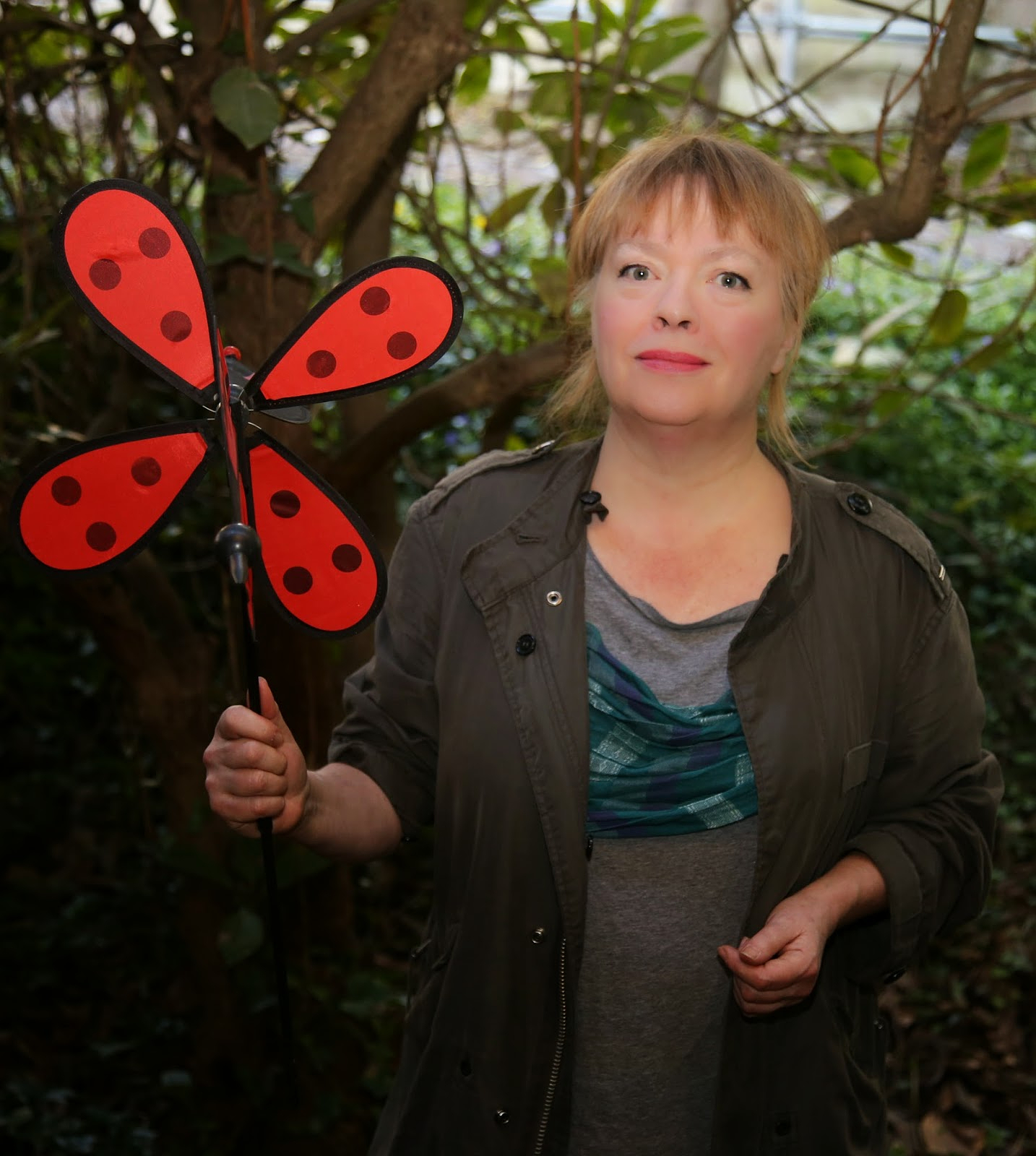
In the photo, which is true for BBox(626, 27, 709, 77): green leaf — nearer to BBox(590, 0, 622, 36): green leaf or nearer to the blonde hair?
BBox(590, 0, 622, 36): green leaf

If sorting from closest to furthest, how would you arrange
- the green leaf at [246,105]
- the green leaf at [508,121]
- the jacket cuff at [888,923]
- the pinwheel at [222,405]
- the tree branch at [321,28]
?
the pinwheel at [222,405]
the jacket cuff at [888,923]
the green leaf at [246,105]
the tree branch at [321,28]
the green leaf at [508,121]

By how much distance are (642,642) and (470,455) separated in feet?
7.17

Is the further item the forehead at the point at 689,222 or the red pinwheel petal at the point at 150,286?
the forehead at the point at 689,222

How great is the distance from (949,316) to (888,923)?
105cm

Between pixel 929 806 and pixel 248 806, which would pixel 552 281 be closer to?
pixel 929 806

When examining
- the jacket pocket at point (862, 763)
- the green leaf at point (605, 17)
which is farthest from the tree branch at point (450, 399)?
the jacket pocket at point (862, 763)

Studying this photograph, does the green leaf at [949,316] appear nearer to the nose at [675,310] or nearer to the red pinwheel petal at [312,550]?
the nose at [675,310]

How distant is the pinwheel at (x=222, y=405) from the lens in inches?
36.1

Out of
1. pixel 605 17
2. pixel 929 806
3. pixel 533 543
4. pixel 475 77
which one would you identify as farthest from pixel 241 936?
pixel 605 17

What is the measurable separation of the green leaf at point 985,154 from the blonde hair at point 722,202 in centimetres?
73

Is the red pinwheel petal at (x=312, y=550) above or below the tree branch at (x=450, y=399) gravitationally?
below

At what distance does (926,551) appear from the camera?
1279 millimetres

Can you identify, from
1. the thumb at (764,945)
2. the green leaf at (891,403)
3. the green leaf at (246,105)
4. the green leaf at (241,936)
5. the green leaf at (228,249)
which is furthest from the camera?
the green leaf at (891,403)

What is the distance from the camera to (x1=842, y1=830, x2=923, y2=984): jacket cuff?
123cm
